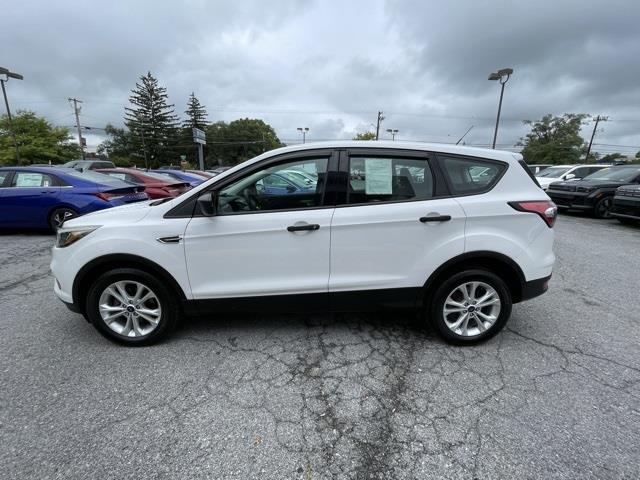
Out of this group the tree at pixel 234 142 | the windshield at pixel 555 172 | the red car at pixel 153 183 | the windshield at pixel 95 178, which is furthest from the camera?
the tree at pixel 234 142

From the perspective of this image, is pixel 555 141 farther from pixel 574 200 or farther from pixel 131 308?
pixel 131 308

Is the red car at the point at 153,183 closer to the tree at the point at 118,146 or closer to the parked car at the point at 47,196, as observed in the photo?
the parked car at the point at 47,196

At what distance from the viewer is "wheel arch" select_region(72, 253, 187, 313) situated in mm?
2653

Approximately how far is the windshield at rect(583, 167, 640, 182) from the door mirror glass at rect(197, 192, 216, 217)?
39.5 feet

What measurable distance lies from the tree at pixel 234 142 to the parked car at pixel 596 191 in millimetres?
73874

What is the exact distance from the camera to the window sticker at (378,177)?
8.84 feet

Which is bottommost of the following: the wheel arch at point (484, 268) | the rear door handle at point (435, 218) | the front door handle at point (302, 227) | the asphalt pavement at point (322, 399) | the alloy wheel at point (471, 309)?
the asphalt pavement at point (322, 399)

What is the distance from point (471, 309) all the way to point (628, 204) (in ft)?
26.9

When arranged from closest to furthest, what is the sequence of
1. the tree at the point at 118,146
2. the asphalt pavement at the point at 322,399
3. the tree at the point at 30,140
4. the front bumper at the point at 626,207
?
1. the asphalt pavement at the point at 322,399
2. the front bumper at the point at 626,207
3. the tree at the point at 30,140
4. the tree at the point at 118,146

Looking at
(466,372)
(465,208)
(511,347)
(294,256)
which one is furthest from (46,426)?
(511,347)

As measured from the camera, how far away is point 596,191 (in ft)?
31.3

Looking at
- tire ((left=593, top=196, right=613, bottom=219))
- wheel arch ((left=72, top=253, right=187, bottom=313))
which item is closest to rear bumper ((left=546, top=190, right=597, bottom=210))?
tire ((left=593, top=196, right=613, bottom=219))

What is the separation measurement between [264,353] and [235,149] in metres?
82.5

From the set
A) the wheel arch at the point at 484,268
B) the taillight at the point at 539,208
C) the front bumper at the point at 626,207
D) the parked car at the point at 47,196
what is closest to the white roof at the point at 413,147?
the taillight at the point at 539,208
